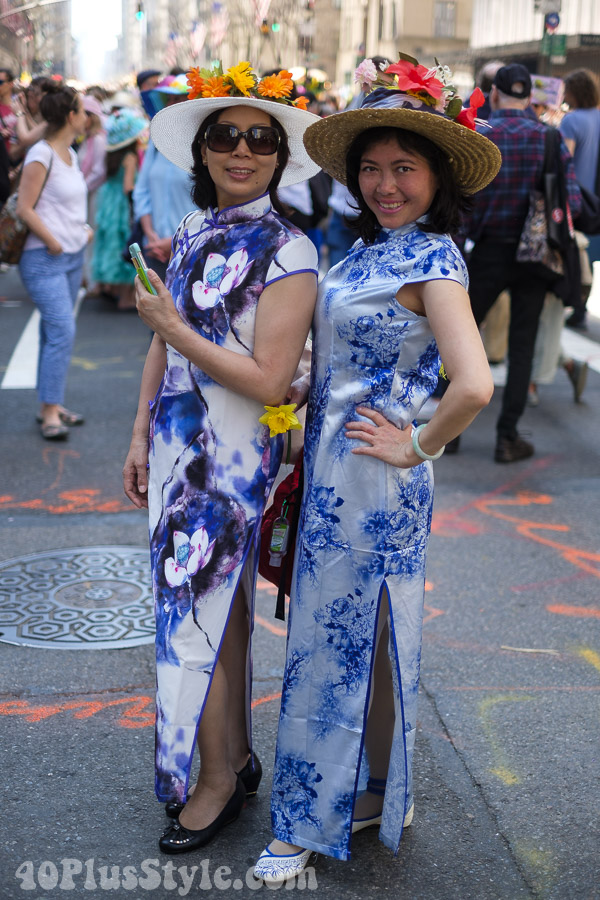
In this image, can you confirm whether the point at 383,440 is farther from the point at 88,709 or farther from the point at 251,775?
the point at 88,709

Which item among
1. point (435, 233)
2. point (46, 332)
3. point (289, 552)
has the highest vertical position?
point (435, 233)

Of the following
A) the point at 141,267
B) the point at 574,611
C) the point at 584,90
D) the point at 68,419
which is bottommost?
the point at 68,419

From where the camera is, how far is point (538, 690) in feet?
12.2

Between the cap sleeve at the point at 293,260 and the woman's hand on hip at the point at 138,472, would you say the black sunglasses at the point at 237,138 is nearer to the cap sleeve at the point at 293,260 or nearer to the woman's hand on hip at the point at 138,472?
the cap sleeve at the point at 293,260

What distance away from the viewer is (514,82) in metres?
5.97

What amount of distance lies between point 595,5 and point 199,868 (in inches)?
1159

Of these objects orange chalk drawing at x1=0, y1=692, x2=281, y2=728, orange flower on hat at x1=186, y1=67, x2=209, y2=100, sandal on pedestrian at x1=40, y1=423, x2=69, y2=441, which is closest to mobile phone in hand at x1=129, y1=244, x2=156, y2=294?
orange flower on hat at x1=186, y1=67, x2=209, y2=100

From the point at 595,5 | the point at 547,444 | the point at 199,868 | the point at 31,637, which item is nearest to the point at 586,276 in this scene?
the point at 547,444

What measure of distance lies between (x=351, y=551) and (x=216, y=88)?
1.19 meters

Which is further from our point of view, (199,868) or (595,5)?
(595,5)

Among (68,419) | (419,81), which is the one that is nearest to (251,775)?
(419,81)

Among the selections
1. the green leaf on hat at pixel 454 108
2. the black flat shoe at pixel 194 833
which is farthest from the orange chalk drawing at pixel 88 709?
the green leaf on hat at pixel 454 108

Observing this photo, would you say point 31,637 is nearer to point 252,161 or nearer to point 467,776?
point 467,776

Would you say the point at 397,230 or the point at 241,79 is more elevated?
the point at 241,79
